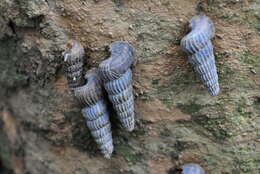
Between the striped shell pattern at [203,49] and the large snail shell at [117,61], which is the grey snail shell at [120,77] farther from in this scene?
the striped shell pattern at [203,49]

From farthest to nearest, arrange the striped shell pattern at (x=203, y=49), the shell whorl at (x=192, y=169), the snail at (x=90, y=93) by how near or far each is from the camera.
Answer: the shell whorl at (x=192, y=169), the snail at (x=90, y=93), the striped shell pattern at (x=203, y=49)

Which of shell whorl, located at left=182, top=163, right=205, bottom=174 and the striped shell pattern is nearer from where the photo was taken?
the striped shell pattern

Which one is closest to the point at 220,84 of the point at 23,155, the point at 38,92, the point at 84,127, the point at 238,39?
the point at 238,39

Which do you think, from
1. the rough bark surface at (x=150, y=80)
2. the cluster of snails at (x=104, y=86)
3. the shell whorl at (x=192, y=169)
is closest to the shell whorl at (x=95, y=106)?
the cluster of snails at (x=104, y=86)

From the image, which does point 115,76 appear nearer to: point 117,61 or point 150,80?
point 117,61

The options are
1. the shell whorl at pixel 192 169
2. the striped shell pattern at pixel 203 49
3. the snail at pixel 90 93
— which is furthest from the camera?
the shell whorl at pixel 192 169

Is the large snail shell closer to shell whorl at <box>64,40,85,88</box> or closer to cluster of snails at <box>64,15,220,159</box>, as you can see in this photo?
cluster of snails at <box>64,15,220,159</box>

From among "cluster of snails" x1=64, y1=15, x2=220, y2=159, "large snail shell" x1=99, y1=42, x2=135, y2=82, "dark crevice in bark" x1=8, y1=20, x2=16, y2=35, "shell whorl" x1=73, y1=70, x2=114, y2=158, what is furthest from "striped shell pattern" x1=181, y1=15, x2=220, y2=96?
"dark crevice in bark" x1=8, y1=20, x2=16, y2=35
